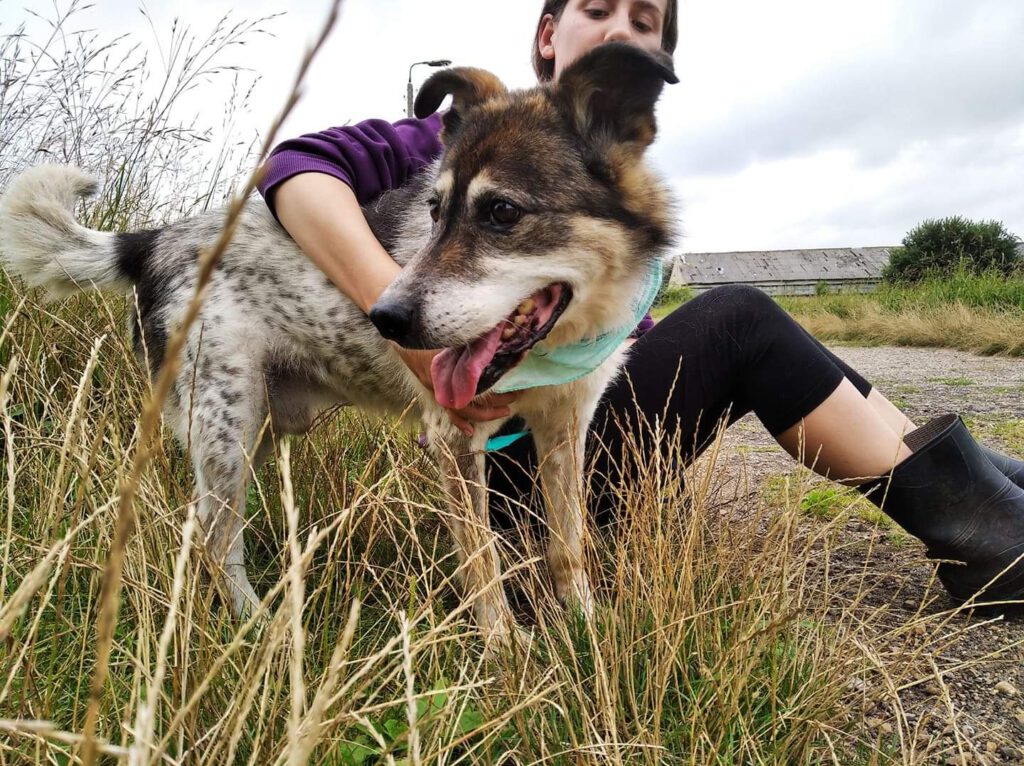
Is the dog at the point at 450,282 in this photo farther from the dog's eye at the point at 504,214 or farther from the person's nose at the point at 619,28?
the person's nose at the point at 619,28

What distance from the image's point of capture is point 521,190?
2.19 m

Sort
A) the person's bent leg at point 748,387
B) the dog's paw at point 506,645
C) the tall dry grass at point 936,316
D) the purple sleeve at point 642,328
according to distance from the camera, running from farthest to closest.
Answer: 1. the tall dry grass at point 936,316
2. the purple sleeve at point 642,328
3. the person's bent leg at point 748,387
4. the dog's paw at point 506,645

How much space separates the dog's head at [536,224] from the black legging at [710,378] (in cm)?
39

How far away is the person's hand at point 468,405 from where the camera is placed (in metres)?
2.27

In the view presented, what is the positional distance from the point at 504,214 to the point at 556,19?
4.85 ft

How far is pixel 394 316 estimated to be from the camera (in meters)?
1.92

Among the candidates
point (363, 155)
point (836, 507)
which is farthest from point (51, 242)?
point (836, 507)

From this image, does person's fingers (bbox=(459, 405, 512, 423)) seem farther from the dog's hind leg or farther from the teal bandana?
the dog's hind leg

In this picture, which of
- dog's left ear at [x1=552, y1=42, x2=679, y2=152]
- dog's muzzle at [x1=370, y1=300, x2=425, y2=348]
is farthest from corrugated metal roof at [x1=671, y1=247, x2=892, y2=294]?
dog's muzzle at [x1=370, y1=300, x2=425, y2=348]

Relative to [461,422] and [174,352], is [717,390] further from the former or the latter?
[174,352]

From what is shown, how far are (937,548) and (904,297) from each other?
47.5 ft

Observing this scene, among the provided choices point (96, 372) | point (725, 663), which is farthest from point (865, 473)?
point (96, 372)

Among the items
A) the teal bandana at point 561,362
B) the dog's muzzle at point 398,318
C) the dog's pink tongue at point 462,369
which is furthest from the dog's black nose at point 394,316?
the teal bandana at point 561,362

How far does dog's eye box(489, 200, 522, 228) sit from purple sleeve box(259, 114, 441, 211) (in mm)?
701
